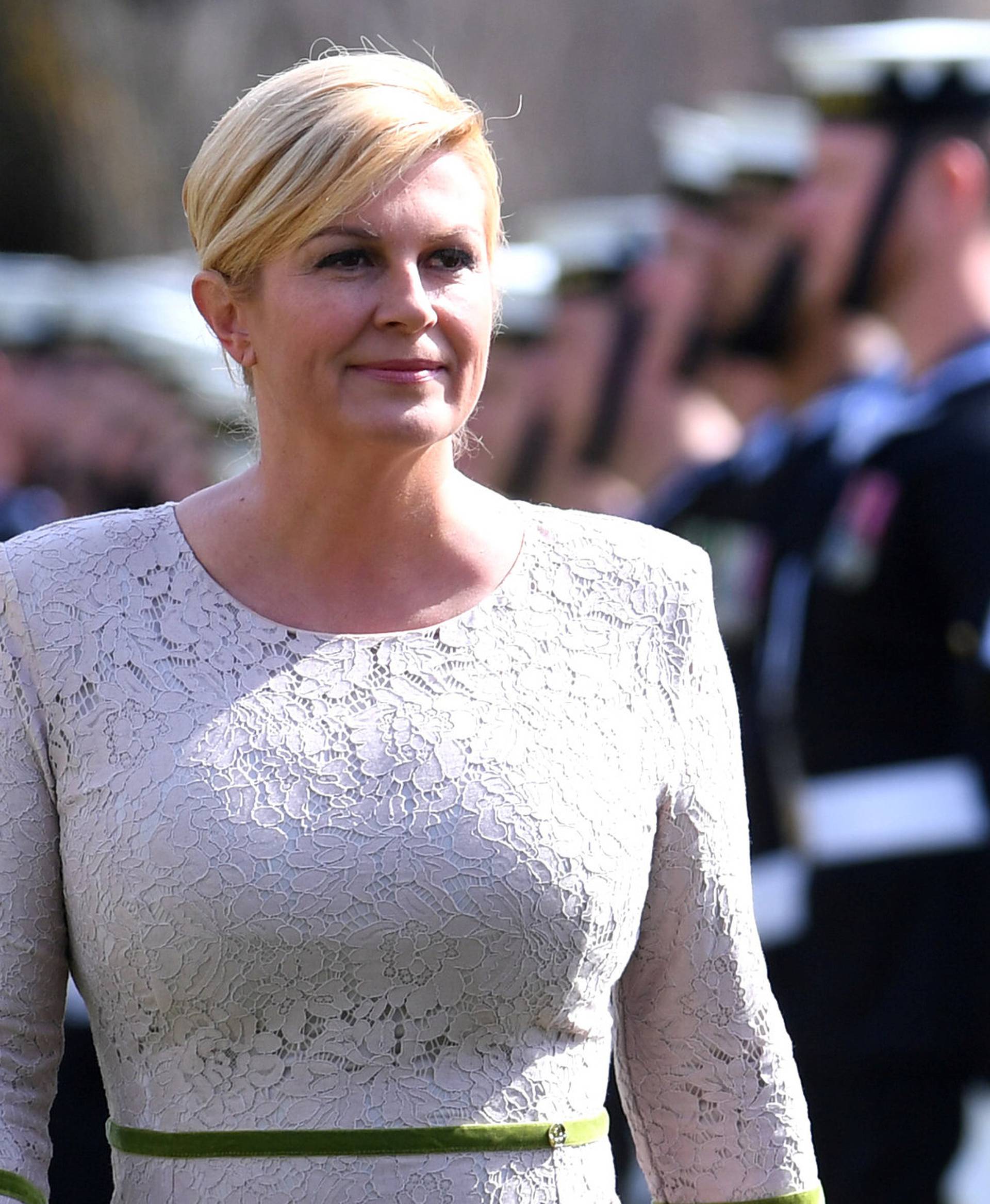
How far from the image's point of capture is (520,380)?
318 inches

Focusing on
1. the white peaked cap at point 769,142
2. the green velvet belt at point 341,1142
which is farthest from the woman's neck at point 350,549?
the white peaked cap at point 769,142

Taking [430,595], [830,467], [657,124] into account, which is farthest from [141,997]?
[657,124]

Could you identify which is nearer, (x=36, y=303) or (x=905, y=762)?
(x=905, y=762)

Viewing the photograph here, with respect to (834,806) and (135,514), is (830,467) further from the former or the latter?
(135,514)

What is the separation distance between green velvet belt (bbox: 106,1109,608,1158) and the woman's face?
665mm

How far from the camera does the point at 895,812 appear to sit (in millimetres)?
4477

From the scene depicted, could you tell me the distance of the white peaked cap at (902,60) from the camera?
5.11 metres

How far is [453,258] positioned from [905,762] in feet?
7.13

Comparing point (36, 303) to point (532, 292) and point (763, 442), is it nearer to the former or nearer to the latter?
point (532, 292)

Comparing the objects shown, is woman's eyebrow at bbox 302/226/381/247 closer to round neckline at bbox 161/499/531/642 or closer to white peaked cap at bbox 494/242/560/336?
round neckline at bbox 161/499/531/642

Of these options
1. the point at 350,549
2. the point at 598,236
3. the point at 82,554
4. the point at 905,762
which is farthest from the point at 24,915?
the point at 598,236

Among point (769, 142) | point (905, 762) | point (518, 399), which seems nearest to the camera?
point (905, 762)

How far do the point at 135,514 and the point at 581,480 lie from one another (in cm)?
479

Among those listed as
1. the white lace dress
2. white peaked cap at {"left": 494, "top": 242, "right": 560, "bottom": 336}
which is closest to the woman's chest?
the white lace dress
